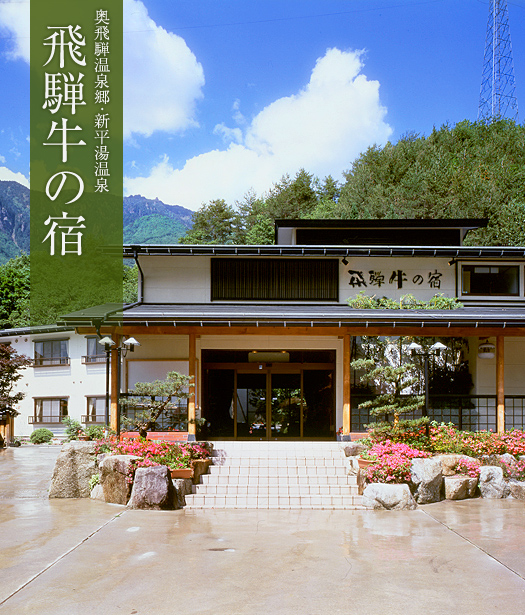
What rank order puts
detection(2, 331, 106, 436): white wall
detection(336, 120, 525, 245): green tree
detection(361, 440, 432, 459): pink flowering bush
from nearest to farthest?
detection(361, 440, 432, 459): pink flowering bush
detection(2, 331, 106, 436): white wall
detection(336, 120, 525, 245): green tree

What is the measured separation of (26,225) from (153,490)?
136609 millimetres

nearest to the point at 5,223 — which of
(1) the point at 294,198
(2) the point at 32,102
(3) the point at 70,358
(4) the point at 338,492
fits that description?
(1) the point at 294,198

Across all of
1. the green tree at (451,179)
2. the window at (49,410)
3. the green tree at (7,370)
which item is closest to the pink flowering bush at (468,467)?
the green tree at (7,370)

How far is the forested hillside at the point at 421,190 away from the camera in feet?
106

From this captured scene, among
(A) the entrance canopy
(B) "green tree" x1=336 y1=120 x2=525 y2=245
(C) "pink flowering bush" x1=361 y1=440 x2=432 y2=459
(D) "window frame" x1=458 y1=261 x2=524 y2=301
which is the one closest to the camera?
(C) "pink flowering bush" x1=361 y1=440 x2=432 y2=459

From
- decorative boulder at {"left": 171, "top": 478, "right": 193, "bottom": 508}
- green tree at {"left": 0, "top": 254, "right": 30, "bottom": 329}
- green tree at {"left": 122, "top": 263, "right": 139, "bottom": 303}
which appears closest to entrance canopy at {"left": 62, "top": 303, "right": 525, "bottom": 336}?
decorative boulder at {"left": 171, "top": 478, "right": 193, "bottom": 508}

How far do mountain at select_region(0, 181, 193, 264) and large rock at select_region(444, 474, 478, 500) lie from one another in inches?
3019

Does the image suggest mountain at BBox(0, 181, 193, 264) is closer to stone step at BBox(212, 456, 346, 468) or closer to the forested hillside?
the forested hillside

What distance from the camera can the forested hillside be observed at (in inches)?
1275

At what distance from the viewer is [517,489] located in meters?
11.4

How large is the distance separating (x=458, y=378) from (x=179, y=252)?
8536mm

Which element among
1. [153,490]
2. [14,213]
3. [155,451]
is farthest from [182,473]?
[14,213]

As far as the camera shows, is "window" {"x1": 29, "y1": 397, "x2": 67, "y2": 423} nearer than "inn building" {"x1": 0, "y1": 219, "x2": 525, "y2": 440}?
No

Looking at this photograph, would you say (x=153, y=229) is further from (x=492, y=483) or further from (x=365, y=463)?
(x=492, y=483)
